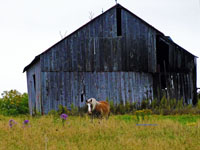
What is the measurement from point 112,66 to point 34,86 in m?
6.04

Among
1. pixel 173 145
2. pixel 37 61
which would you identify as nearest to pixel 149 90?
pixel 37 61

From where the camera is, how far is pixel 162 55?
24797mm

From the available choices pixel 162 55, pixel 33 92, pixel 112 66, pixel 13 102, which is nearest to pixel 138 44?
pixel 112 66

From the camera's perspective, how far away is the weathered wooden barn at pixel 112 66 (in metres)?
21.4

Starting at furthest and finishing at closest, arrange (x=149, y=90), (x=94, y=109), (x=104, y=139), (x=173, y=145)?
(x=149, y=90) → (x=94, y=109) → (x=104, y=139) → (x=173, y=145)

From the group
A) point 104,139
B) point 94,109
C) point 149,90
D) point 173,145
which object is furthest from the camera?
point 149,90

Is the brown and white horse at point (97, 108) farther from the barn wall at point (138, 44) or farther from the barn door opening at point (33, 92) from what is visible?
the barn door opening at point (33, 92)

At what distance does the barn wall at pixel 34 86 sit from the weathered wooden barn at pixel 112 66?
7cm

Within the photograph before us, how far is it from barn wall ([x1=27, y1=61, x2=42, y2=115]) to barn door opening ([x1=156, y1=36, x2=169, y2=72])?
8.00 m

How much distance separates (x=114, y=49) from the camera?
73.5ft

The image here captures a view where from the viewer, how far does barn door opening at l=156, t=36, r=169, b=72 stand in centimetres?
2366

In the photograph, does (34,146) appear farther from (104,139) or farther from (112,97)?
(112,97)

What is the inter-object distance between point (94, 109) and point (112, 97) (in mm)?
6155

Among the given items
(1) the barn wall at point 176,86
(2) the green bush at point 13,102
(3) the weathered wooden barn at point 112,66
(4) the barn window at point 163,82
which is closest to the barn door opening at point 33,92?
(3) the weathered wooden barn at point 112,66
